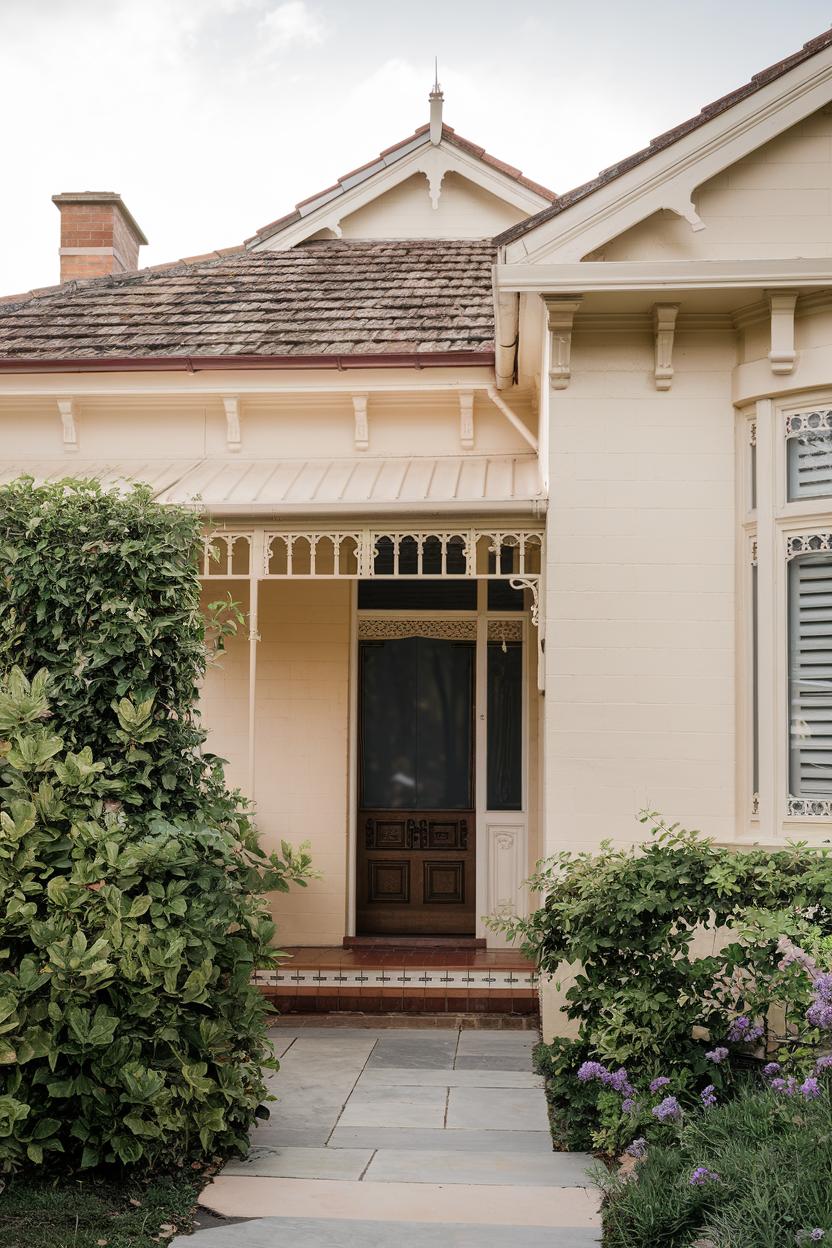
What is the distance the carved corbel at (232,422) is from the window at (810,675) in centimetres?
442

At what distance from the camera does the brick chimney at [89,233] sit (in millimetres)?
11953

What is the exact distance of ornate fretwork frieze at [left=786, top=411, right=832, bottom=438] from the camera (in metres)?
6.46

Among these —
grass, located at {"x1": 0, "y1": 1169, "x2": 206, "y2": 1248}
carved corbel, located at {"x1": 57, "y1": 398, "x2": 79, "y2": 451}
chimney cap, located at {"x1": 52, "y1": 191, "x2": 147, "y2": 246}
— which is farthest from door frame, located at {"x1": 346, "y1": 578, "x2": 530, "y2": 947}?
chimney cap, located at {"x1": 52, "y1": 191, "x2": 147, "y2": 246}

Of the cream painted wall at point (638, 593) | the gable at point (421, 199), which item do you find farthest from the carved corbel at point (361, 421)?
the gable at point (421, 199)

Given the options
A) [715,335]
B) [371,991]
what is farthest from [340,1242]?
[715,335]

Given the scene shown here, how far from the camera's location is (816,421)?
6480mm

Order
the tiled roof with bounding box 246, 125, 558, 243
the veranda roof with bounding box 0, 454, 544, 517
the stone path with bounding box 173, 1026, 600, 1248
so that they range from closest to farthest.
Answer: the stone path with bounding box 173, 1026, 600, 1248, the veranda roof with bounding box 0, 454, 544, 517, the tiled roof with bounding box 246, 125, 558, 243

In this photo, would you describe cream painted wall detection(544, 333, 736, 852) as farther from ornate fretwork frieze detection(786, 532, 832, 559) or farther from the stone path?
the stone path

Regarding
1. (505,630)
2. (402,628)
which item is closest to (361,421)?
(402,628)

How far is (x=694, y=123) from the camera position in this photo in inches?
248

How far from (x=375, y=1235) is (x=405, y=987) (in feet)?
12.1

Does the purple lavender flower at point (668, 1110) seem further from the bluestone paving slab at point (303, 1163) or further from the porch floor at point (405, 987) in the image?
the porch floor at point (405, 987)

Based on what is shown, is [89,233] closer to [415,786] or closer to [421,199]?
[421,199]

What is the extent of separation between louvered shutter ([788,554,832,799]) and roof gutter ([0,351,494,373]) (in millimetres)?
3180
